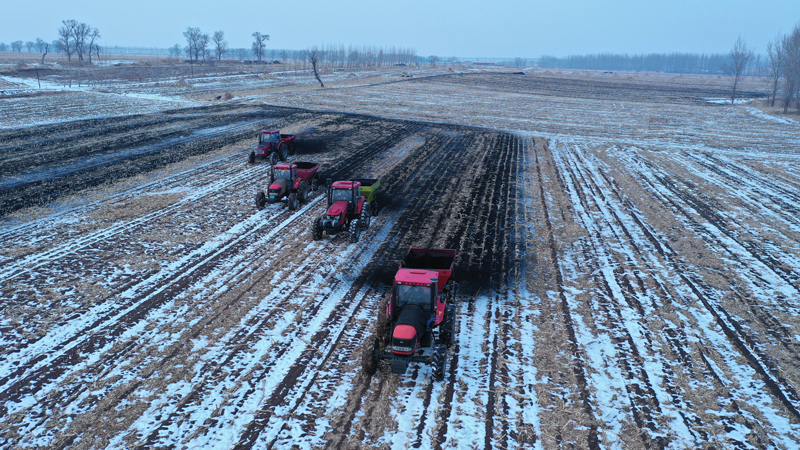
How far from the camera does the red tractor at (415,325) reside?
28.7 feet

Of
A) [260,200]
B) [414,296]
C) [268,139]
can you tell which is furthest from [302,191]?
[414,296]

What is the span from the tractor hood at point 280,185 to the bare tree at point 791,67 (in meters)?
59.9

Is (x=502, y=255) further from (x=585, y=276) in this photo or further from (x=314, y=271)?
(x=314, y=271)

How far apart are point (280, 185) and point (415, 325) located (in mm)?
11042

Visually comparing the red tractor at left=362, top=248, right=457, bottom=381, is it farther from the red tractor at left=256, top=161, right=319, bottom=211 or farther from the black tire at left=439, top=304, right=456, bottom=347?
the red tractor at left=256, top=161, right=319, bottom=211

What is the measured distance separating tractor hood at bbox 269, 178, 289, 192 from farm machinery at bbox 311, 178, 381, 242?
3093 millimetres

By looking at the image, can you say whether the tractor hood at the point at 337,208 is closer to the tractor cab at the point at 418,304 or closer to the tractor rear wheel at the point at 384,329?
the tractor rear wheel at the point at 384,329

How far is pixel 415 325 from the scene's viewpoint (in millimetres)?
8930

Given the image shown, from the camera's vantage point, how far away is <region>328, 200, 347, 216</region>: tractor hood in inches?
593

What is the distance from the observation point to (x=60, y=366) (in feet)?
30.3

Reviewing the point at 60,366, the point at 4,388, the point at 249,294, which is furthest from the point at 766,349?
the point at 4,388

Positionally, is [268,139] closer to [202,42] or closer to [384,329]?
[384,329]

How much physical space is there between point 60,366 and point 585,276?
12.9 m

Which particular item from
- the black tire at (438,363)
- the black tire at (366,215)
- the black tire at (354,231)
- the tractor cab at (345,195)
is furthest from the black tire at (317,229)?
the black tire at (438,363)
